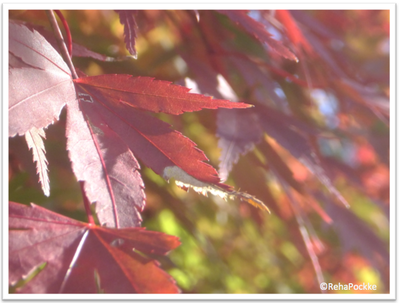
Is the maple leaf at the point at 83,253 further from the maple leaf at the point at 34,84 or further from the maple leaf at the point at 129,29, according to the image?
the maple leaf at the point at 129,29

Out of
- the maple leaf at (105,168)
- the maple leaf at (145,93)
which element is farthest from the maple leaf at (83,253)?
the maple leaf at (145,93)

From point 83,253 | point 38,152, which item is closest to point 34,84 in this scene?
point 38,152

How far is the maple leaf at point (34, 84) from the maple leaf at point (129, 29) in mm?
79

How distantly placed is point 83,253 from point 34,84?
0.18 metres

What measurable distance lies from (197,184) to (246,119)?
0.83ft

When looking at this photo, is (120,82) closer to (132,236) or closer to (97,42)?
(132,236)

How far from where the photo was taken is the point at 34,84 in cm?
32

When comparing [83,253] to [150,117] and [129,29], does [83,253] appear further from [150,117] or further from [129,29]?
[129,29]

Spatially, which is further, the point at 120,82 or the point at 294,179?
the point at 294,179

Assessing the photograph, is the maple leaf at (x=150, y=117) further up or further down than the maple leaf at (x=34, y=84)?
further down

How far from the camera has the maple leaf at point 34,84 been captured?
309 mm

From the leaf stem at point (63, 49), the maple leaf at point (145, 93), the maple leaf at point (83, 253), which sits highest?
the leaf stem at point (63, 49)

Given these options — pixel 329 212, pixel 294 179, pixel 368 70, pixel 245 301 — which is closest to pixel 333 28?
pixel 368 70

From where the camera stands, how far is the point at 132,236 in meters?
0.33
